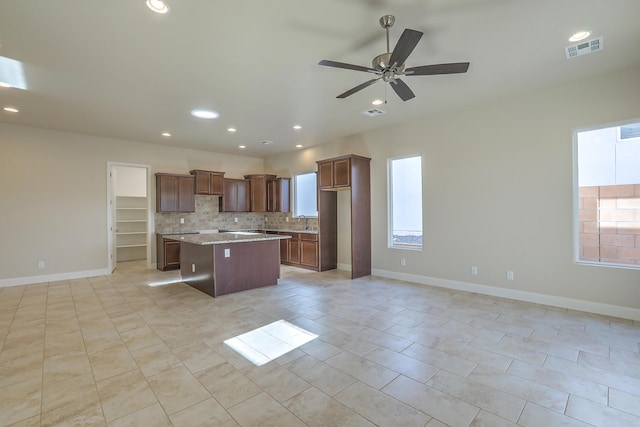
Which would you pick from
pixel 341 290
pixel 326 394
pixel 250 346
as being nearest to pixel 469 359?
pixel 326 394

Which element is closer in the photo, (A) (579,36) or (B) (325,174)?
(A) (579,36)

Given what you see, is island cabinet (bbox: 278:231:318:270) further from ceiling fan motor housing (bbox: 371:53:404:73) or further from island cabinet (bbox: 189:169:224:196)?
ceiling fan motor housing (bbox: 371:53:404:73)

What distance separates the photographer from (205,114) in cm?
493

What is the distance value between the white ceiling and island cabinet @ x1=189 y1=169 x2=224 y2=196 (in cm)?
243

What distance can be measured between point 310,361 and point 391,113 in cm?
402

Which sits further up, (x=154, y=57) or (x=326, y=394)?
(x=154, y=57)

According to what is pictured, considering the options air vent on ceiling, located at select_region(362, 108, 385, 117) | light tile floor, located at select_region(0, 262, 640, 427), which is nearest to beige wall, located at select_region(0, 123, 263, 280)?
light tile floor, located at select_region(0, 262, 640, 427)

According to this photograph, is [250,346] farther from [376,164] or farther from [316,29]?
[376,164]

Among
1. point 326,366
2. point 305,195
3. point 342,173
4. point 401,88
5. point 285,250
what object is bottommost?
point 326,366

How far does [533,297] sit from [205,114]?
5636 mm

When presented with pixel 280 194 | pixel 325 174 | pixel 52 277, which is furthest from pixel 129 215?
pixel 325 174

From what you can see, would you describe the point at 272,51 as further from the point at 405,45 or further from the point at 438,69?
the point at 438,69

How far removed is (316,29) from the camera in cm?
270

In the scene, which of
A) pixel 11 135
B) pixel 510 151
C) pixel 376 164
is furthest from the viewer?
pixel 376 164
